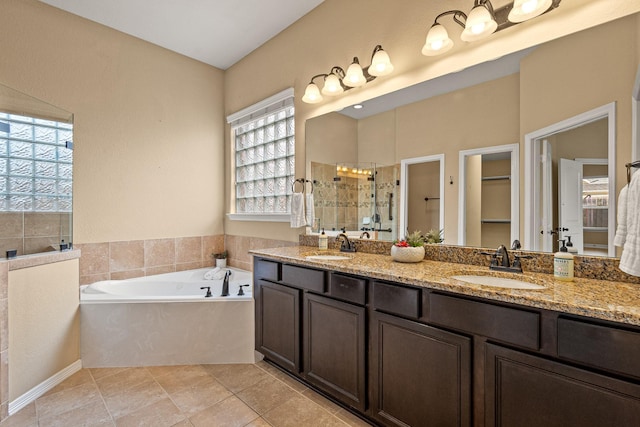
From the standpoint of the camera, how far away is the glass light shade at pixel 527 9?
1.49m

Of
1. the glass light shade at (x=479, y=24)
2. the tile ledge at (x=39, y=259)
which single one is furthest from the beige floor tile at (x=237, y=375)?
the glass light shade at (x=479, y=24)

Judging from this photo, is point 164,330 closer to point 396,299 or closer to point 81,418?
point 81,418

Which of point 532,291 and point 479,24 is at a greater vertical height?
point 479,24

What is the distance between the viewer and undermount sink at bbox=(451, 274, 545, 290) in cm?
137

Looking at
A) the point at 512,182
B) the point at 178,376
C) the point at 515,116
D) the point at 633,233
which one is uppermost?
the point at 515,116

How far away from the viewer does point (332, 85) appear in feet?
7.95

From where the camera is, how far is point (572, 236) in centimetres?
144

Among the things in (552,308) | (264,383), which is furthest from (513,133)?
(264,383)

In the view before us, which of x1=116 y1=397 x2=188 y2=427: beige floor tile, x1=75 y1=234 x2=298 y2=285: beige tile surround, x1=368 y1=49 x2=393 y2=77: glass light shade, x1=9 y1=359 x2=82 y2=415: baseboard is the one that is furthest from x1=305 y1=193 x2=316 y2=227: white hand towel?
x1=9 y1=359 x2=82 y2=415: baseboard

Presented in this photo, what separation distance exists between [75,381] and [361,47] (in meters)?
3.25

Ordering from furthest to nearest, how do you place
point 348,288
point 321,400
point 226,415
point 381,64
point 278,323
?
point 278,323 < point 381,64 < point 321,400 < point 226,415 < point 348,288

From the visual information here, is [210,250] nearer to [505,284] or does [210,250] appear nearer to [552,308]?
[505,284]

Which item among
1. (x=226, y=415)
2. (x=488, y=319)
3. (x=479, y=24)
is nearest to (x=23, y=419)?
(x=226, y=415)

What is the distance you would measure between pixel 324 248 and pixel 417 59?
1.53m
